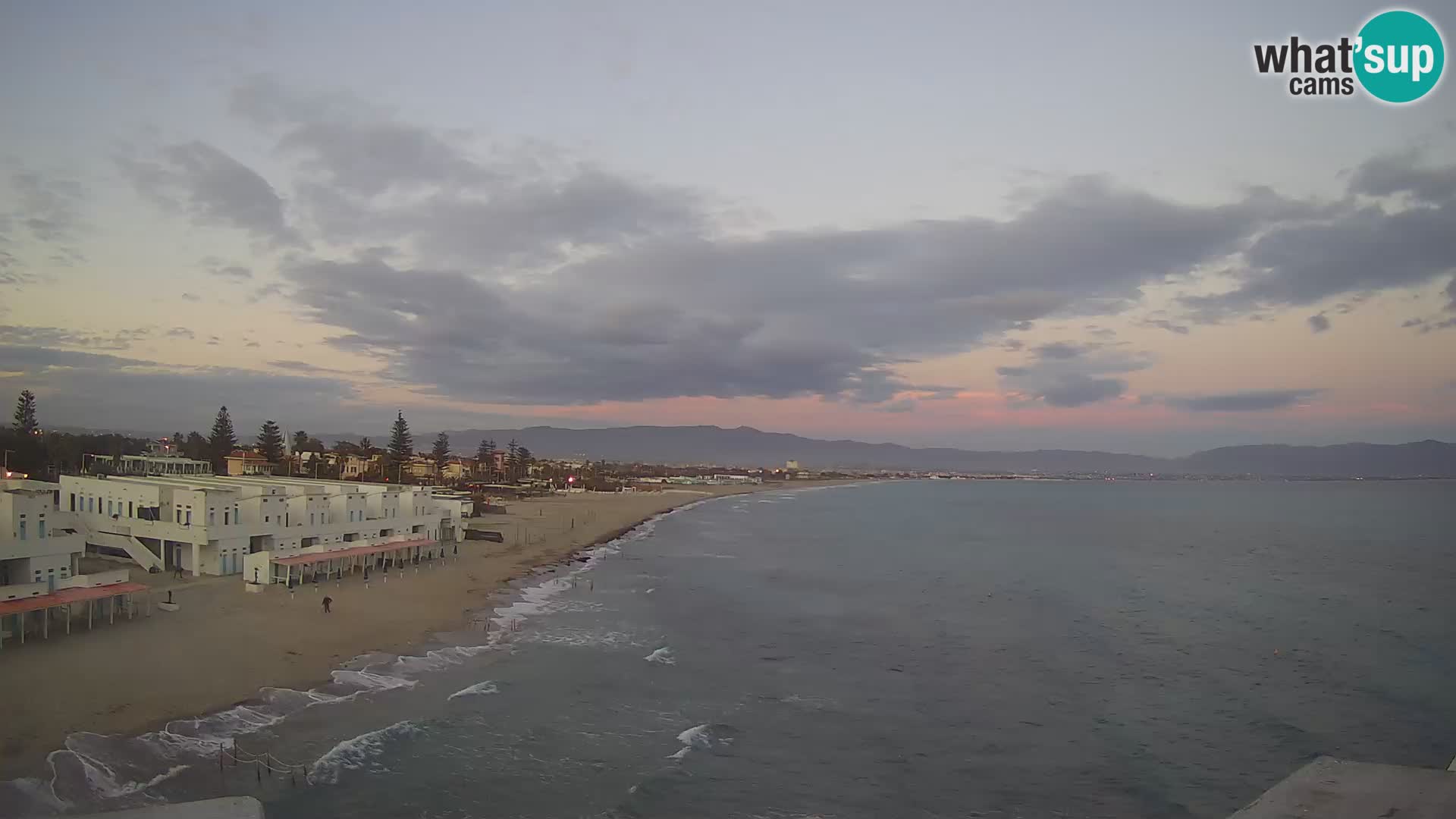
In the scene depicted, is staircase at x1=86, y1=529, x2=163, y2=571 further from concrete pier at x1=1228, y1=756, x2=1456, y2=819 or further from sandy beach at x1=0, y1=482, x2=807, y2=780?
concrete pier at x1=1228, y1=756, x2=1456, y2=819

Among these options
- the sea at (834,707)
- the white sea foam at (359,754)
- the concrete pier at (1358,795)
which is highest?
the concrete pier at (1358,795)

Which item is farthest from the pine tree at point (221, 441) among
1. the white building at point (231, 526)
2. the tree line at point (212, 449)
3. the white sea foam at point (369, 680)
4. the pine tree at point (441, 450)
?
the white sea foam at point (369, 680)

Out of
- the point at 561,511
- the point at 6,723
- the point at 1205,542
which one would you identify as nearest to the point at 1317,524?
the point at 1205,542

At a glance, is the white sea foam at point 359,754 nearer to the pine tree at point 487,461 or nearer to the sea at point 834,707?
the sea at point 834,707

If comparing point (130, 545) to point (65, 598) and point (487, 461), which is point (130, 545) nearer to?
point (65, 598)

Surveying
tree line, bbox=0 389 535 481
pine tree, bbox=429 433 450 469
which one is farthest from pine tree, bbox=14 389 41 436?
pine tree, bbox=429 433 450 469
